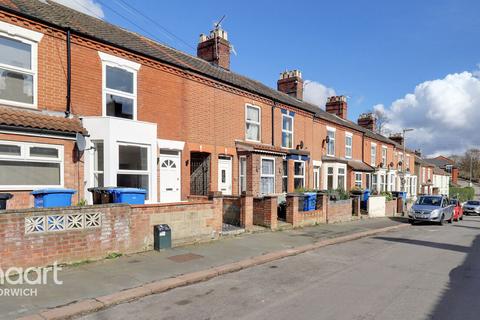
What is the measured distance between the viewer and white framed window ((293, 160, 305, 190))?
19.5 m

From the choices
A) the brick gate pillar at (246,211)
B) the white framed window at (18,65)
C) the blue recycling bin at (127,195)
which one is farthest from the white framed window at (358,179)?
the white framed window at (18,65)

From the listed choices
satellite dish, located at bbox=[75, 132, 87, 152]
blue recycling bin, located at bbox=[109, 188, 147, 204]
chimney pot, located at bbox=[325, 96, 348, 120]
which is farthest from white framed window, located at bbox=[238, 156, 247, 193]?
chimney pot, located at bbox=[325, 96, 348, 120]

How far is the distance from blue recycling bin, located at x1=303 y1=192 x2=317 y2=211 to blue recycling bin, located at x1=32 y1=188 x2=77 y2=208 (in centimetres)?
983

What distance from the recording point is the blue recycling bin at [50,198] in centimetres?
770

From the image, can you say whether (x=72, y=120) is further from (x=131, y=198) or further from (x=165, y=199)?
(x=165, y=199)

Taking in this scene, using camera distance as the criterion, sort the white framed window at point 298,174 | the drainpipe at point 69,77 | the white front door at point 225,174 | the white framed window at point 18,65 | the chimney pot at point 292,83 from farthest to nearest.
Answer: the chimney pot at point 292,83, the white framed window at point 298,174, the white front door at point 225,174, the drainpipe at point 69,77, the white framed window at point 18,65

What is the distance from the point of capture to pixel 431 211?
2041cm

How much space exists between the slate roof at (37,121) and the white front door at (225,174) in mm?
6439

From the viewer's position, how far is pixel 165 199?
12672 millimetres

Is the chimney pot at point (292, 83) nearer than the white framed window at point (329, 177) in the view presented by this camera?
No

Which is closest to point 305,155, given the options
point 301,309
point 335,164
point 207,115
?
point 335,164

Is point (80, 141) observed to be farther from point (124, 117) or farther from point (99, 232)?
point (99, 232)

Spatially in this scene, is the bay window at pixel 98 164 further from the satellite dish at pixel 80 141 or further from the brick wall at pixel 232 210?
the brick wall at pixel 232 210

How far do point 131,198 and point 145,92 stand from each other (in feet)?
15.4
